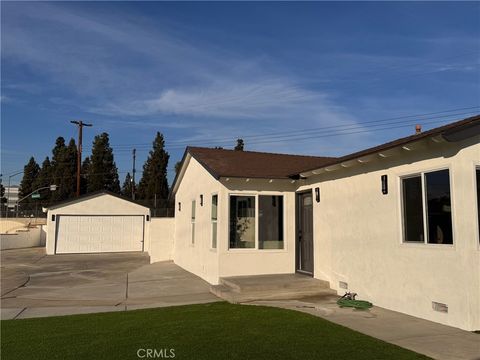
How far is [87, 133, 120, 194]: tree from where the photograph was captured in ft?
151

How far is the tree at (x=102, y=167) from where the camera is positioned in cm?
4609

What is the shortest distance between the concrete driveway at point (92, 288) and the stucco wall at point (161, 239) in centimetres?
80

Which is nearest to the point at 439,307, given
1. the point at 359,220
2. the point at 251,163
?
the point at 359,220

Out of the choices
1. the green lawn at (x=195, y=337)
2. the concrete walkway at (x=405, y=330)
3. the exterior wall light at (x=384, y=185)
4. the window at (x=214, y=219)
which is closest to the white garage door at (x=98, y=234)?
the window at (x=214, y=219)

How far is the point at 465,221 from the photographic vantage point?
6.38 metres

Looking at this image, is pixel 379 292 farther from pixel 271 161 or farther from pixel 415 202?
pixel 271 161

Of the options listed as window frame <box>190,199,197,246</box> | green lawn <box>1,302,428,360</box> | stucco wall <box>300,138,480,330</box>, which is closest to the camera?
green lawn <box>1,302,428,360</box>

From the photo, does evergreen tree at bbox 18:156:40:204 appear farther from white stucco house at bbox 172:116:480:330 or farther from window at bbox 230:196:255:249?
window at bbox 230:196:255:249

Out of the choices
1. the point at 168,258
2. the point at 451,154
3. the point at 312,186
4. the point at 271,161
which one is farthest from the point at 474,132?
the point at 168,258

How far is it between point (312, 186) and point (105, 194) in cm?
1673

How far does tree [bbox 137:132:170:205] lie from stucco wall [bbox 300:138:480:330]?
32.8m

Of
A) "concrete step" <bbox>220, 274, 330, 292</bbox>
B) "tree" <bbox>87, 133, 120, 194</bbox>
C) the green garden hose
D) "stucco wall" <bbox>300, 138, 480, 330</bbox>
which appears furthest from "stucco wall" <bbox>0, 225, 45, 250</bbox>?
the green garden hose

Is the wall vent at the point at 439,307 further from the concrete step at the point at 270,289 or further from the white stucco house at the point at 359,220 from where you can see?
the concrete step at the point at 270,289

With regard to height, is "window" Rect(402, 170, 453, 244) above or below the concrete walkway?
above
